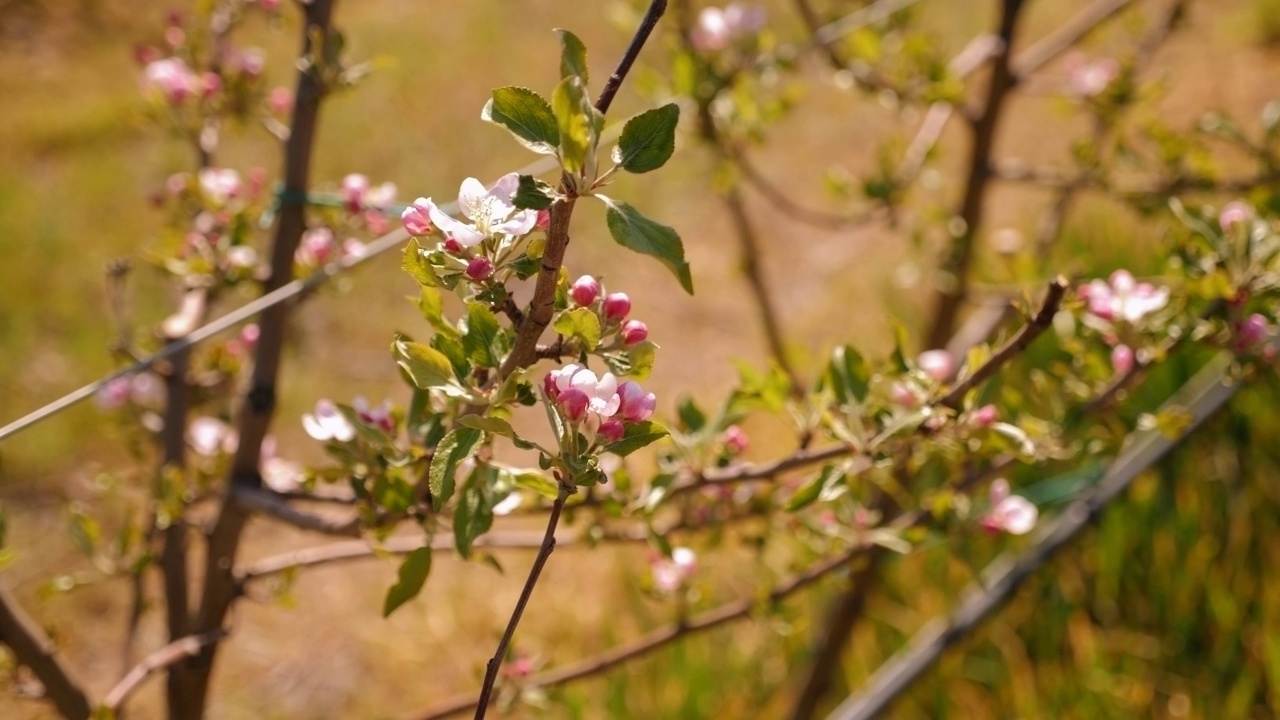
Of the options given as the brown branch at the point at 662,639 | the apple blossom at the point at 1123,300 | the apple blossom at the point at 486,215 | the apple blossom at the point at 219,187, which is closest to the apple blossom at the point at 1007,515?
the brown branch at the point at 662,639

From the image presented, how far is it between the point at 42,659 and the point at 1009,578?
1.27m

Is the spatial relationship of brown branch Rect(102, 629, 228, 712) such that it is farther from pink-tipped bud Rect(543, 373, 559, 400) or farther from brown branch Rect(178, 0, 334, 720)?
pink-tipped bud Rect(543, 373, 559, 400)

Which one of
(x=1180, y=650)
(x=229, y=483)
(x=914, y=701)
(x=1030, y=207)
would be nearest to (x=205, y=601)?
(x=229, y=483)

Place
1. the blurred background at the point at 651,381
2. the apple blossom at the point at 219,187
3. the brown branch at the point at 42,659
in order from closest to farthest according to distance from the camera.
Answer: the brown branch at the point at 42,659 < the apple blossom at the point at 219,187 < the blurred background at the point at 651,381

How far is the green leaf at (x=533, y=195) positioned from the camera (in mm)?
466

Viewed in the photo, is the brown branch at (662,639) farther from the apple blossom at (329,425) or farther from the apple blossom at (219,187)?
the apple blossom at (219,187)

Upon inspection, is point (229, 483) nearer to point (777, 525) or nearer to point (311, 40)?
point (311, 40)

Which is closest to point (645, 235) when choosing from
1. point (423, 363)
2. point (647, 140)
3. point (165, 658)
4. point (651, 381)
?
point (647, 140)

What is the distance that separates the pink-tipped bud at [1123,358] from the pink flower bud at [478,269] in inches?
23.3

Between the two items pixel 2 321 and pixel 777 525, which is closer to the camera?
pixel 777 525

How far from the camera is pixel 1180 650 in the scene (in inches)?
70.1

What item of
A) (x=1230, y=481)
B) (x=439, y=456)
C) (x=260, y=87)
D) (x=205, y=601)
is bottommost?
(x=1230, y=481)

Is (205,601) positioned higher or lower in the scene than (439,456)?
lower

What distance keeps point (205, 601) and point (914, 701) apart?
50.1 inches
